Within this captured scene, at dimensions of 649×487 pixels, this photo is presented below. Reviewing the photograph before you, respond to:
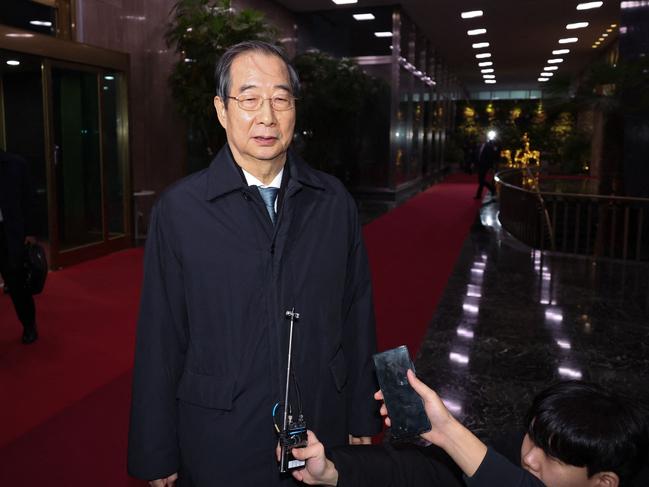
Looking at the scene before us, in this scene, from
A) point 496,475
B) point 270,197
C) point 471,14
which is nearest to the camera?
point 496,475

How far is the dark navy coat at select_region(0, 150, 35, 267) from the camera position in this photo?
4250mm

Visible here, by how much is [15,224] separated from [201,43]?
4766 millimetres

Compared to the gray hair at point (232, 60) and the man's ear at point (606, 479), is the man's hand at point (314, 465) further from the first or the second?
the gray hair at point (232, 60)

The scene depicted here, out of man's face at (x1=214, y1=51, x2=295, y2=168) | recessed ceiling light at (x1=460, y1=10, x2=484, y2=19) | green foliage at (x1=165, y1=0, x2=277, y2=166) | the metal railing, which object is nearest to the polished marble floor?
the metal railing

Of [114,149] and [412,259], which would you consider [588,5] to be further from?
[114,149]

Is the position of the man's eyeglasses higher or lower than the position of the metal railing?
higher

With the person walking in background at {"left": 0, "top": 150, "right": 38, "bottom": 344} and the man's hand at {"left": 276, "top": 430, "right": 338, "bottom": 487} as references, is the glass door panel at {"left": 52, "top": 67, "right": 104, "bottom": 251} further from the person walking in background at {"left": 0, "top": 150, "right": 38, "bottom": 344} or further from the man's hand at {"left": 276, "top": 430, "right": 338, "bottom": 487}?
the man's hand at {"left": 276, "top": 430, "right": 338, "bottom": 487}

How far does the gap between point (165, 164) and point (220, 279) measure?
797cm

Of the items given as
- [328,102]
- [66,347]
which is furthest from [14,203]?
[328,102]

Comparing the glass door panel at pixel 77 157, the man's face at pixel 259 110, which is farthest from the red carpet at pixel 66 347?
the man's face at pixel 259 110

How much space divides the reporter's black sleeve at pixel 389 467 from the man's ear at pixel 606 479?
38 cm

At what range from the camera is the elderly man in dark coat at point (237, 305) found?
155cm

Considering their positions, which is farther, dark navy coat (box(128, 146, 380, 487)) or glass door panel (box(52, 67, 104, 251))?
glass door panel (box(52, 67, 104, 251))

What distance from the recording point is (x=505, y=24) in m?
16.5
